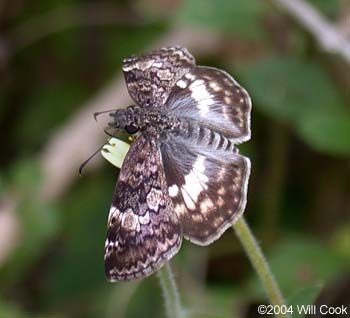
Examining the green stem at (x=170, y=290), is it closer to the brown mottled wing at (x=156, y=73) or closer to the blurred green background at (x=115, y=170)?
the brown mottled wing at (x=156, y=73)

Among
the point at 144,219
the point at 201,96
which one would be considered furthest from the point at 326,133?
the point at 144,219

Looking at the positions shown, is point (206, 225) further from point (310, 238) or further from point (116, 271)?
point (310, 238)

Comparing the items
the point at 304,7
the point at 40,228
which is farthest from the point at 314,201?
the point at 40,228

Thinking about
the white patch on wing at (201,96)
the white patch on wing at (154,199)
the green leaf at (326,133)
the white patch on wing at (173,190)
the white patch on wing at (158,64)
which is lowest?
the green leaf at (326,133)

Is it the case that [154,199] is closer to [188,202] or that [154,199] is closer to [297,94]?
[188,202]

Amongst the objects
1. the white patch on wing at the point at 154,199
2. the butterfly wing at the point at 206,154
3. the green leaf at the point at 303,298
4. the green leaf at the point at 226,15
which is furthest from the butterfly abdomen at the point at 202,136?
the green leaf at the point at 226,15

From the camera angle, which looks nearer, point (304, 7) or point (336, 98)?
point (304, 7)

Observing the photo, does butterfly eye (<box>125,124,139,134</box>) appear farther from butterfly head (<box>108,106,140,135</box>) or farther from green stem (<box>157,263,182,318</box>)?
green stem (<box>157,263,182,318</box>)

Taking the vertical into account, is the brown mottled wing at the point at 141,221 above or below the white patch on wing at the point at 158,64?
below

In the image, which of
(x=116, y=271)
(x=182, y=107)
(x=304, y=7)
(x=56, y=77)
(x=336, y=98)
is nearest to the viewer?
(x=116, y=271)
